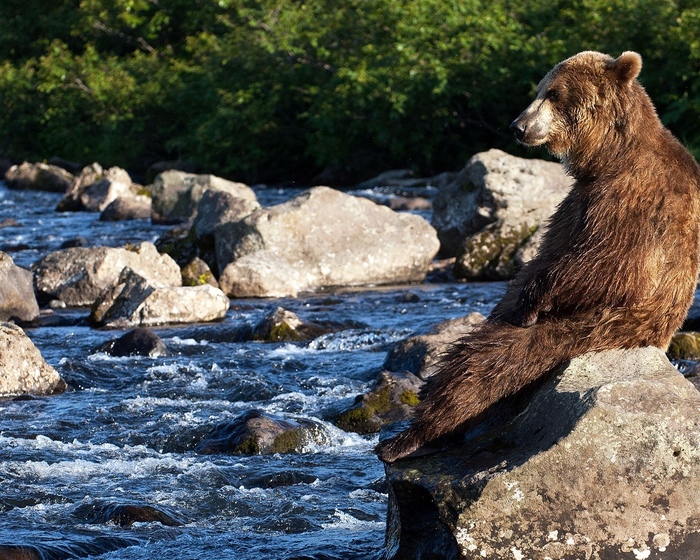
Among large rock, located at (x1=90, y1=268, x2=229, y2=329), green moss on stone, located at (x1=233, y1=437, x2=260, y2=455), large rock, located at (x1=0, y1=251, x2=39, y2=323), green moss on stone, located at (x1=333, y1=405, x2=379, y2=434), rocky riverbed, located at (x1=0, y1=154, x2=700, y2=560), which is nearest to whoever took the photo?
rocky riverbed, located at (x1=0, y1=154, x2=700, y2=560)

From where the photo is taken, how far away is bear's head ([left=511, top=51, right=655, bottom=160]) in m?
5.10

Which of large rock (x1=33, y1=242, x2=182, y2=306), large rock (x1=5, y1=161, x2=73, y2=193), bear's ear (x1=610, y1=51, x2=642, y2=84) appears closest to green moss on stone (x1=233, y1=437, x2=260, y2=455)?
bear's ear (x1=610, y1=51, x2=642, y2=84)

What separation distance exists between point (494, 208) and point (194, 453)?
872 centimetres

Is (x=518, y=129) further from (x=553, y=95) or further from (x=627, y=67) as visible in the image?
(x=627, y=67)

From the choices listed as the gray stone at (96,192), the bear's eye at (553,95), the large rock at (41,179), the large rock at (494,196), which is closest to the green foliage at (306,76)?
the large rock at (41,179)

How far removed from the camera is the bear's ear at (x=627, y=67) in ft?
16.7

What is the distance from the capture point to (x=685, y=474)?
440cm

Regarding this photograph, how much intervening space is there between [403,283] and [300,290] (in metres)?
1.46

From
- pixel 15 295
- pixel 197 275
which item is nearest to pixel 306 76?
pixel 197 275

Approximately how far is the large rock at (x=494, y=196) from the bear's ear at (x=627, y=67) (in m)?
9.25

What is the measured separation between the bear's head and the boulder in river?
863cm

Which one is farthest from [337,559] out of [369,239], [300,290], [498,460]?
[369,239]

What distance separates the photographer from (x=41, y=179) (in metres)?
27.8

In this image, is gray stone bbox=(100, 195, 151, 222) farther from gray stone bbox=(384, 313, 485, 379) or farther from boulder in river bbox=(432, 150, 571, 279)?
gray stone bbox=(384, 313, 485, 379)
